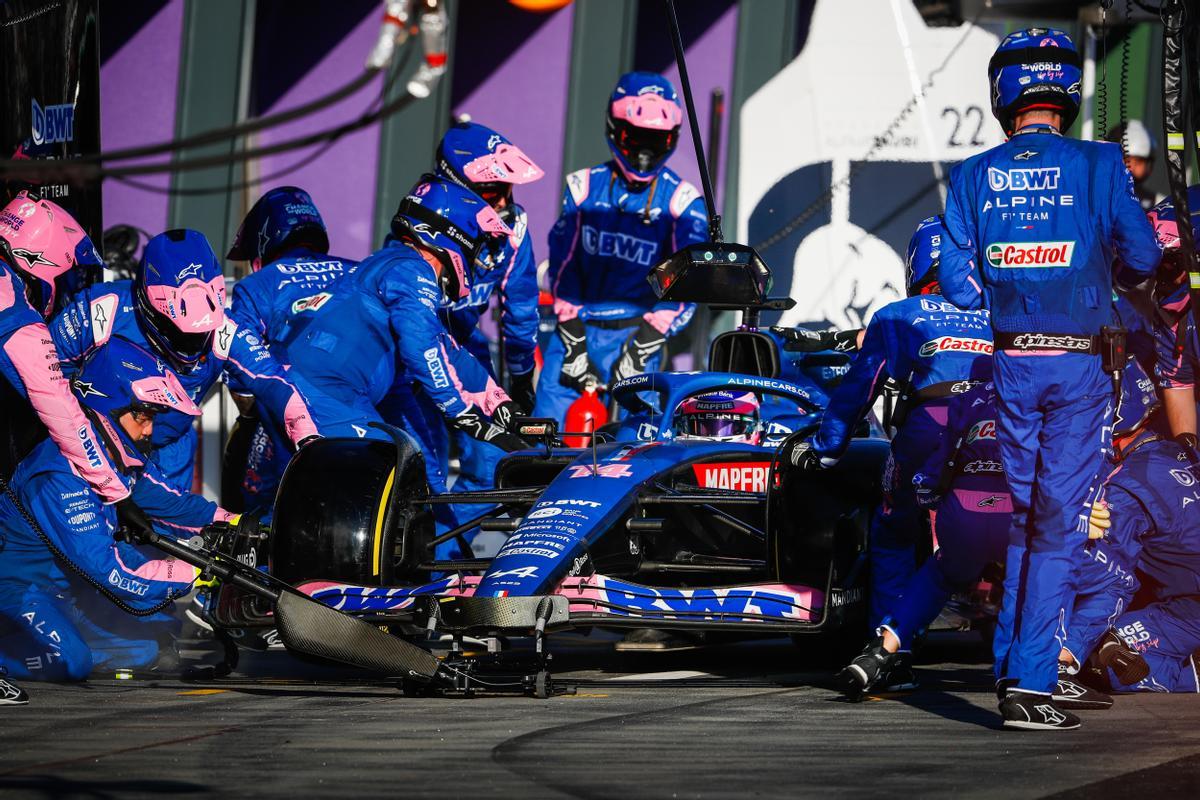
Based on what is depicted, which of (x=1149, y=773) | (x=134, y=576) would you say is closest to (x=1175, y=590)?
(x=1149, y=773)

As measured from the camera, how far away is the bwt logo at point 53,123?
348 inches

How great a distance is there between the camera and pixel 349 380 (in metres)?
8.50

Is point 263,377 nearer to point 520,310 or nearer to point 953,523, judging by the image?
point 520,310

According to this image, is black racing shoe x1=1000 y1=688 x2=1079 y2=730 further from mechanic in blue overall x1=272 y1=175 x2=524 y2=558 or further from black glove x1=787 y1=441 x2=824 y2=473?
mechanic in blue overall x1=272 y1=175 x2=524 y2=558

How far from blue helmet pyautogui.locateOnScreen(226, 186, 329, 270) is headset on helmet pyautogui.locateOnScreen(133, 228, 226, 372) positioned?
7.06 feet

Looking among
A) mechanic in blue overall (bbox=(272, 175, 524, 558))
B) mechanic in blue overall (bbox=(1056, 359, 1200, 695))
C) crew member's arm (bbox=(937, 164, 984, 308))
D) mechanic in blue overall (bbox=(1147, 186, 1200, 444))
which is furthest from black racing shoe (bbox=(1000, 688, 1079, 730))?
mechanic in blue overall (bbox=(272, 175, 524, 558))

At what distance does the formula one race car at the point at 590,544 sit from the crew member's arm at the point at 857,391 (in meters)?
0.21

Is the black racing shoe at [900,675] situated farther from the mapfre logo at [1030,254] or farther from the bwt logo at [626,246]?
the bwt logo at [626,246]

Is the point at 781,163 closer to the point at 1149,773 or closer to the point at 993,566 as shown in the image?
the point at 993,566

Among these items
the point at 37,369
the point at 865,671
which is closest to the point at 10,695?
the point at 37,369

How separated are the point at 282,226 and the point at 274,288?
0.75 m

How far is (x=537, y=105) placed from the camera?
15.7m

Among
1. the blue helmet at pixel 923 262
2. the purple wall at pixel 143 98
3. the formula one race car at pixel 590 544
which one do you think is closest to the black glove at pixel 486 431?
the formula one race car at pixel 590 544

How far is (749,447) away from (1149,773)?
3.22 meters
